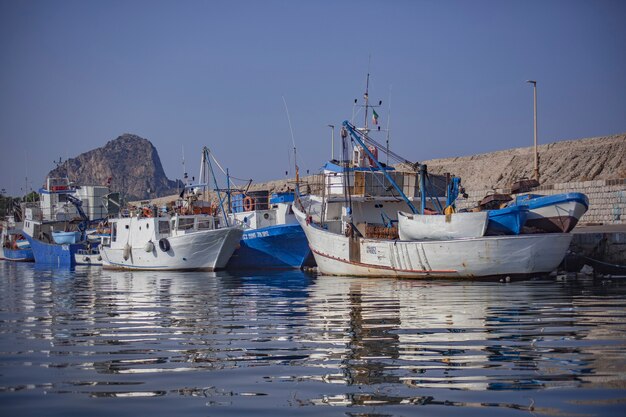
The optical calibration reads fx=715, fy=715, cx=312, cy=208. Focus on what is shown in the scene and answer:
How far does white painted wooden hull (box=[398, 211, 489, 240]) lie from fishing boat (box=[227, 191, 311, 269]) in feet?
34.1

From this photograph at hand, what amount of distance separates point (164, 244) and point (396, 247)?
45.8 ft

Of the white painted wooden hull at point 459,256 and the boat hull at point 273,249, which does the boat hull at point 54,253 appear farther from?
the white painted wooden hull at point 459,256

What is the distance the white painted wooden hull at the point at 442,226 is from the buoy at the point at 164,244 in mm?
13606

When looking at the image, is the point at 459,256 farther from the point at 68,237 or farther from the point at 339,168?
the point at 68,237

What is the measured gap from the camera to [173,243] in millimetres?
34188

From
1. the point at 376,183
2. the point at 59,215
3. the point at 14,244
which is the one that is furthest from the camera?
the point at 14,244

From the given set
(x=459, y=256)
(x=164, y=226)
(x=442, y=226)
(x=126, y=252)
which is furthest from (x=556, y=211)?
(x=126, y=252)

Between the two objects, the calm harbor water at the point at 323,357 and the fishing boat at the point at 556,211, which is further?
the fishing boat at the point at 556,211

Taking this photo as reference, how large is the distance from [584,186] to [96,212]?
39.1 metres

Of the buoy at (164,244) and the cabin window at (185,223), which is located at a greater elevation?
the cabin window at (185,223)

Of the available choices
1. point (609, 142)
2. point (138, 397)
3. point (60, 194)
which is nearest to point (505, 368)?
point (138, 397)

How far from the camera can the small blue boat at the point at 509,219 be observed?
2236cm

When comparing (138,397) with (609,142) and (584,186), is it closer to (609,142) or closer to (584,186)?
(584,186)

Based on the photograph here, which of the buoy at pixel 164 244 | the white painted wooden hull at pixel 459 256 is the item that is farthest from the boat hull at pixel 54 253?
the white painted wooden hull at pixel 459 256
